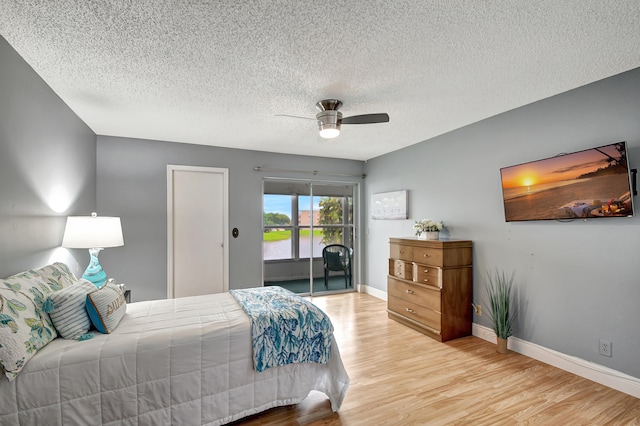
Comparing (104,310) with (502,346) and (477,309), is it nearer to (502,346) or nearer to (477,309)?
(502,346)

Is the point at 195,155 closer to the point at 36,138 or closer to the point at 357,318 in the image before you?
the point at 36,138

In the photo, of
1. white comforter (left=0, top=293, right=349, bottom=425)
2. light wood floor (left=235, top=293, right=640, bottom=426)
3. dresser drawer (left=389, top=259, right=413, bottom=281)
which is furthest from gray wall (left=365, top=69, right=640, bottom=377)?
white comforter (left=0, top=293, right=349, bottom=425)

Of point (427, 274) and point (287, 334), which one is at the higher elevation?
point (427, 274)

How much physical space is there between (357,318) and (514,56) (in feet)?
11.1

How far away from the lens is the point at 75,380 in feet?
5.20

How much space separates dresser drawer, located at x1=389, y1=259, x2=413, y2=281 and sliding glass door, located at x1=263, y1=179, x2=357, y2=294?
1.50 metres

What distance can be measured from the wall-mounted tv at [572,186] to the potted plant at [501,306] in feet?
2.19

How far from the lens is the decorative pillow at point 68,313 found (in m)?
1.76

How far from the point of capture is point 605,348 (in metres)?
2.43

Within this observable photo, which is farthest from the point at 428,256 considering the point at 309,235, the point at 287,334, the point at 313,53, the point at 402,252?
the point at 313,53

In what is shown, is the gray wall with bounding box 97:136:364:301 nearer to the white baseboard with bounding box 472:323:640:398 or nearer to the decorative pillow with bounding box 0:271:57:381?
the decorative pillow with bounding box 0:271:57:381

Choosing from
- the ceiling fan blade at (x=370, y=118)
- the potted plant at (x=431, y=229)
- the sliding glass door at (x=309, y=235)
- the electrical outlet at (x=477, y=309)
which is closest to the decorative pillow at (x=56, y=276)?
the ceiling fan blade at (x=370, y=118)

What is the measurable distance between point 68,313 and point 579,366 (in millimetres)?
3927

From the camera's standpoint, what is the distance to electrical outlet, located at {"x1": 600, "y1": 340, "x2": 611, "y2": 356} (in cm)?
241
